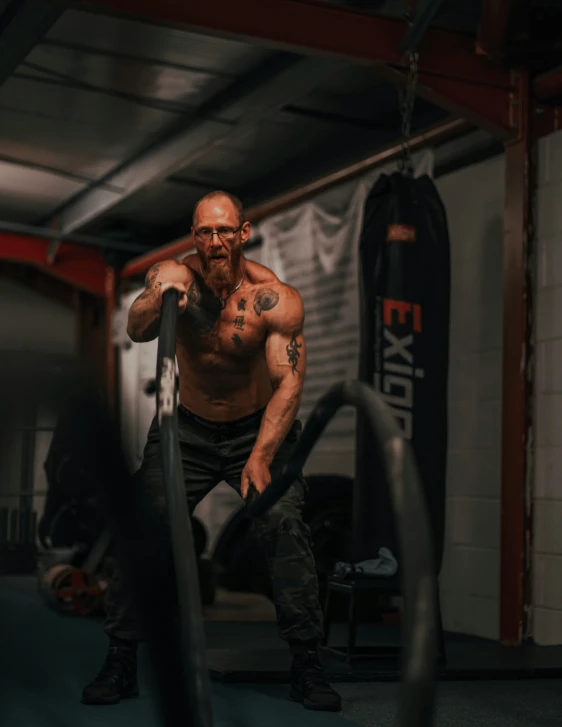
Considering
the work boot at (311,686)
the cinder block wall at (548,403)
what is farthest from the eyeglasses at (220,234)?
the cinder block wall at (548,403)

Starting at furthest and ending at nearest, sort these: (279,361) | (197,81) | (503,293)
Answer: (197,81) < (503,293) < (279,361)

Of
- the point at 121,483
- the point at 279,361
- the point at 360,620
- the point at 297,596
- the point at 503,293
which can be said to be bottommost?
the point at 360,620

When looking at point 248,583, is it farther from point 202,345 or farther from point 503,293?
point 202,345

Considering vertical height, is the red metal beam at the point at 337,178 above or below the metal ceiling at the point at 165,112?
below

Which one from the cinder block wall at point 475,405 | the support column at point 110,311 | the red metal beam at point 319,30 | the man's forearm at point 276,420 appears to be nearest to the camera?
the man's forearm at point 276,420

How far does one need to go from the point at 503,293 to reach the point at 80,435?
4099 mm

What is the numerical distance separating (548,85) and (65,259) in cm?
582

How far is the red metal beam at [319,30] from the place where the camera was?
454 centimetres

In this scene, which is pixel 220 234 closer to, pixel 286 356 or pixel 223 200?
pixel 223 200

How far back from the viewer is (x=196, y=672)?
5.38 ft

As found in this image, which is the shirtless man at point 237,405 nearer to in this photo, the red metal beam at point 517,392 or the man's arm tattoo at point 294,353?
the man's arm tattoo at point 294,353

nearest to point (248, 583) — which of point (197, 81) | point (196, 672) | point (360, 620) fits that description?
point (360, 620)

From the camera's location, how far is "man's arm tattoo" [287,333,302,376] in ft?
11.7

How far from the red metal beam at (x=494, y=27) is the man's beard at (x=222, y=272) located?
7.00 feet
